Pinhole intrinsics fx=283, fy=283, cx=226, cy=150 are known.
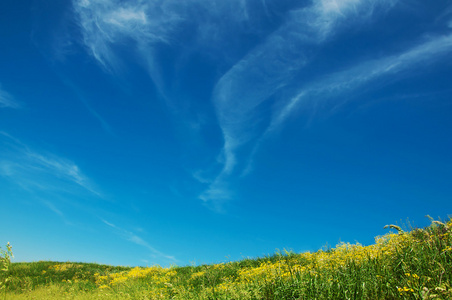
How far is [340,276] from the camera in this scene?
6.20m

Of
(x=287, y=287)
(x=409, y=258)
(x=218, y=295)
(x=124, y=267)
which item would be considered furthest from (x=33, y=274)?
(x=409, y=258)

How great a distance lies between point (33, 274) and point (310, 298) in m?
23.7

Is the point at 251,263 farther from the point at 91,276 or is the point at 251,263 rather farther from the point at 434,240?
the point at 91,276

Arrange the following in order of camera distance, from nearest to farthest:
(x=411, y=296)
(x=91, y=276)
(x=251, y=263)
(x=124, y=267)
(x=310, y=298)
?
(x=411, y=296), (x=310, y=298), (x=251, y=263), (x=91, y=276), (x=124, y=267)

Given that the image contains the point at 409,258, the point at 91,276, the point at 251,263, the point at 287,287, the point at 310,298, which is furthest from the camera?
the point at 91,276

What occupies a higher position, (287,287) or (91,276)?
(91,276)

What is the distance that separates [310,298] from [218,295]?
2642 millimetres

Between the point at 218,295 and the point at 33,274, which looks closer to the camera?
the point at 218,295

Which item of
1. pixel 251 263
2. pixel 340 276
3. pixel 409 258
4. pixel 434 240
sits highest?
pixel 251 263

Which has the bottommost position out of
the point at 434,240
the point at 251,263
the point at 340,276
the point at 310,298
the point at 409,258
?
the point at 310,298

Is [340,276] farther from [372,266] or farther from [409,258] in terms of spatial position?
[409,258]

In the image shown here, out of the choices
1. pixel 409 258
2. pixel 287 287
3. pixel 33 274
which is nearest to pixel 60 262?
pixel 33 274

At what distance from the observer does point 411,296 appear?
488 centimetres

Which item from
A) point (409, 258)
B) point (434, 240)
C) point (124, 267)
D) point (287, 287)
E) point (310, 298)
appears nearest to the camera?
point (310, 298)
